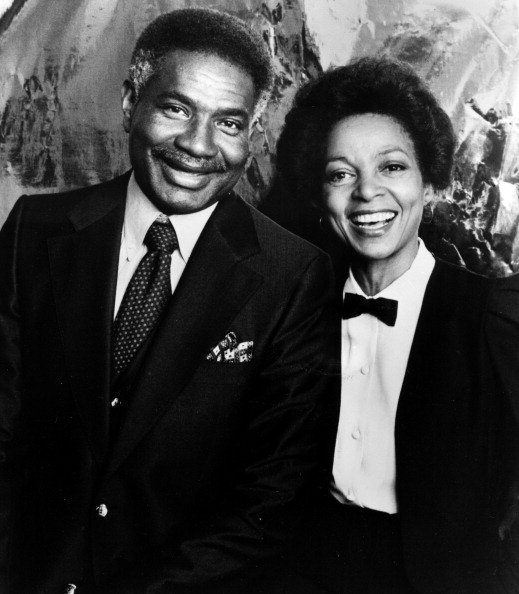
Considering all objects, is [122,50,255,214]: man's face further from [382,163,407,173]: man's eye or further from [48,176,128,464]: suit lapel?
[382,163,407,173]: man's eye

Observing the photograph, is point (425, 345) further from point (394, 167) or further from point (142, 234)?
point (142, 234)

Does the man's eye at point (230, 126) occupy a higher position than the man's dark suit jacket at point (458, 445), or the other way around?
the man's eye at point (230, 126)

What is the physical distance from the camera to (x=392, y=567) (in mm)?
1443

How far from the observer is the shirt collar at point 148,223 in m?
1.54

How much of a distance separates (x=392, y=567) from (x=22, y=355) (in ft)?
3.53

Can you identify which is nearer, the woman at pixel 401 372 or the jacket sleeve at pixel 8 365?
the woman at pixel 401 372

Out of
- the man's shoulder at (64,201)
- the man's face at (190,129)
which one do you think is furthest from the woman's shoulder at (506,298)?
the man's shoulder at (64,201)

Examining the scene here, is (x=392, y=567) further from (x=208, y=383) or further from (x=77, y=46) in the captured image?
(x=77, y=46)

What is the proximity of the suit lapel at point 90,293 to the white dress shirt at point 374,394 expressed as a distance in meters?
0.60

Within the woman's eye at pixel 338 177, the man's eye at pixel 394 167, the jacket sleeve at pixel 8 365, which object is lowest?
the jacket sleeve at pixel 8 365

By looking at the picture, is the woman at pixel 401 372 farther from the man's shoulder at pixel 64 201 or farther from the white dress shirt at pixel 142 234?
the man's shoulder at pixel 64 201

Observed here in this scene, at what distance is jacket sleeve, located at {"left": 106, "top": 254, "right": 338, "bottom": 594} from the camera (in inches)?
A: 54.9

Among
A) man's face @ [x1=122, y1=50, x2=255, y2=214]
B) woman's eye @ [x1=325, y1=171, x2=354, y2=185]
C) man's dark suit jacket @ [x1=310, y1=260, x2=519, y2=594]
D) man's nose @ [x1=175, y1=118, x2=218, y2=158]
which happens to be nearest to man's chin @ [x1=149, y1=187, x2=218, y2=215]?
man's face @ [x1=122, y1=50, x2=255, y2=214]

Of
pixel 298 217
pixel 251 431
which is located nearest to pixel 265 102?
pixel 298 217
